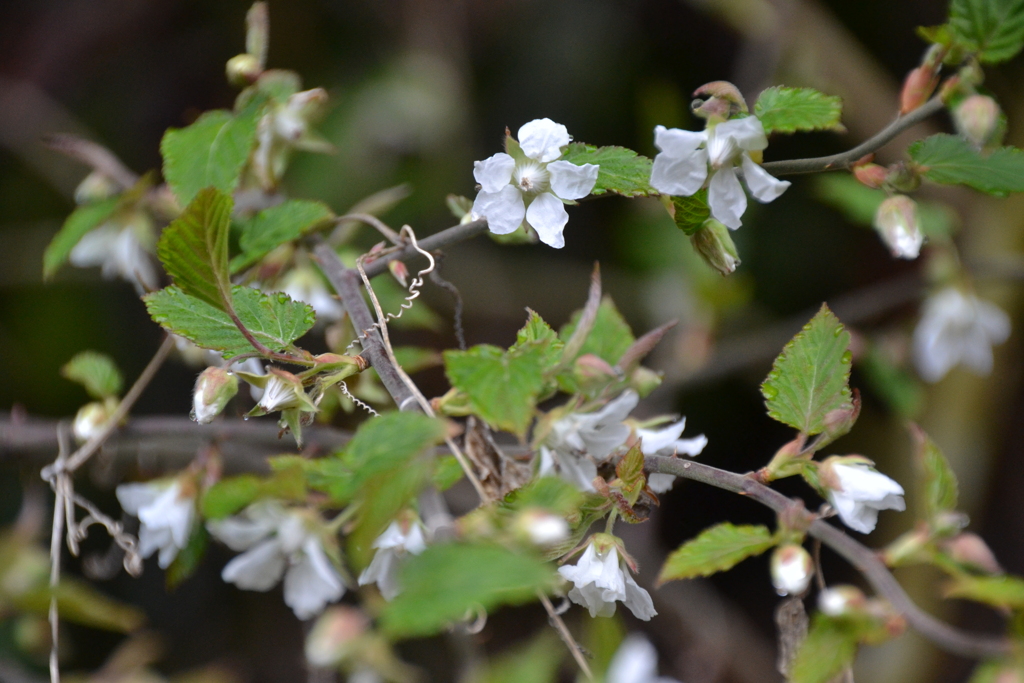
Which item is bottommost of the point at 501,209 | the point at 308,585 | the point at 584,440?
the point at 308,585

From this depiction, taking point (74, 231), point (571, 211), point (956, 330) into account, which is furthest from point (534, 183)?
point (571, 211)

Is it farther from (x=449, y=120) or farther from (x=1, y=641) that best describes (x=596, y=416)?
(x=449, y=120)

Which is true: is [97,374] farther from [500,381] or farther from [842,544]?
[842,544]

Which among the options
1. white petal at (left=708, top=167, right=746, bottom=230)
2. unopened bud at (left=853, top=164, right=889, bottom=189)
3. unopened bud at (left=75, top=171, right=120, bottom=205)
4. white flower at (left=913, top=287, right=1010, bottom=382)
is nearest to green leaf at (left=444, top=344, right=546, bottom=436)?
white petal at (left=708, top=167, right=746, bottom=230)

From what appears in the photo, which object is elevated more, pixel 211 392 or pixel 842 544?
pixel 211 392

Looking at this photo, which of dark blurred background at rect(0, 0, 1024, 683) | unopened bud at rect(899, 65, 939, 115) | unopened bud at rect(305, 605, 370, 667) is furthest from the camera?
dark blurred background at rect(0, 0, 1024, 683)

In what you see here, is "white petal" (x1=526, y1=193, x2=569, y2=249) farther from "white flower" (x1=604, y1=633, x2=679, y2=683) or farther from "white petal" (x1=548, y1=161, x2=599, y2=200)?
"white flower" (x1=604, y1=633, x2=679, y2=683)

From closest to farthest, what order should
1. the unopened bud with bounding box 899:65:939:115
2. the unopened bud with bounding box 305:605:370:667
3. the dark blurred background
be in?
the unopened bud with bounding box 899:65:939:115
the unopened bud with bounding box 305:605:370:667
the dark blurred background
